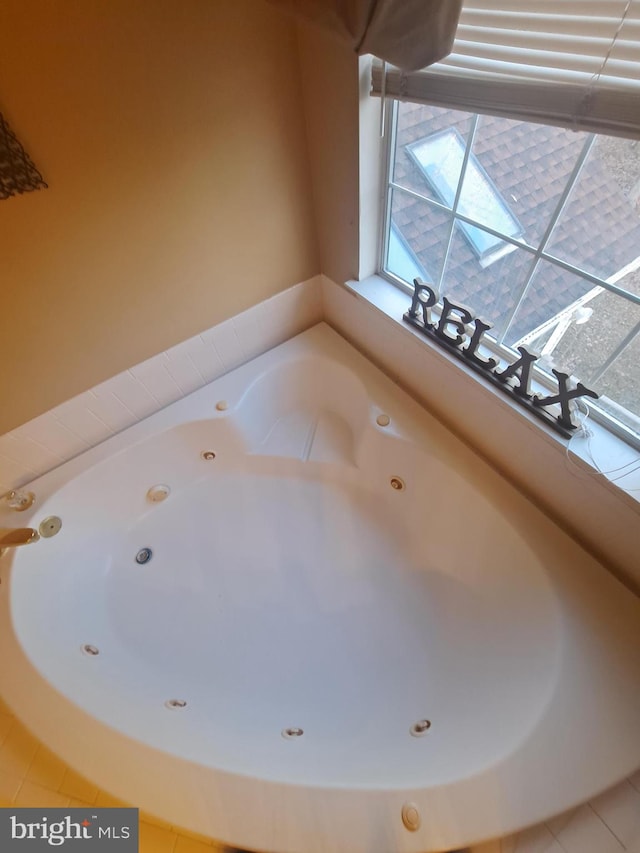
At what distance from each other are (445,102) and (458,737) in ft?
5.56

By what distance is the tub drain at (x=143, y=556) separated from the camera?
1752 mm

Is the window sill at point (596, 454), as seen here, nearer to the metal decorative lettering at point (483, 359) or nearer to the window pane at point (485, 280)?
the metal decorative lettering at point (483, 359)

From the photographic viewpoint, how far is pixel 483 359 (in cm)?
129

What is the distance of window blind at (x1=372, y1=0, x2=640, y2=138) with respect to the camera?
0.65 meters

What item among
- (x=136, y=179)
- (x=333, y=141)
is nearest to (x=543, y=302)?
(x=333, y=141)

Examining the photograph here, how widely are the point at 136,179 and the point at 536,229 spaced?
1125mm

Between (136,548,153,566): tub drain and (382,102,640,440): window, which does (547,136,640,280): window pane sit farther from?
(136,548,153,566): tub drain

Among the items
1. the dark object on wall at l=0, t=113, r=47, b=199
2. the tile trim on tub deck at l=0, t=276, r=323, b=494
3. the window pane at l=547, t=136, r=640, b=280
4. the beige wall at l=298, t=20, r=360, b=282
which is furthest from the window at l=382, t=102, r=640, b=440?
the dark object on wall at l=0, t=113, r=47, b=199

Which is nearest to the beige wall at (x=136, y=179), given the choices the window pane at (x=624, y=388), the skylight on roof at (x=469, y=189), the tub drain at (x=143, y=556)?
the skylight on roof at (x=469, y=189)

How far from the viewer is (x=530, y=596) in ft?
4.13

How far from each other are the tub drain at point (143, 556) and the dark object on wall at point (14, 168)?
1361mm

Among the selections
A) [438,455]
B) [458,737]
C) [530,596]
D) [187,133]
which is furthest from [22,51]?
[458,737]

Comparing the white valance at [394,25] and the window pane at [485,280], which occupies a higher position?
the white valance at [394,25]

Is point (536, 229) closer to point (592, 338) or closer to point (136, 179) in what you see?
point (592, 338)
